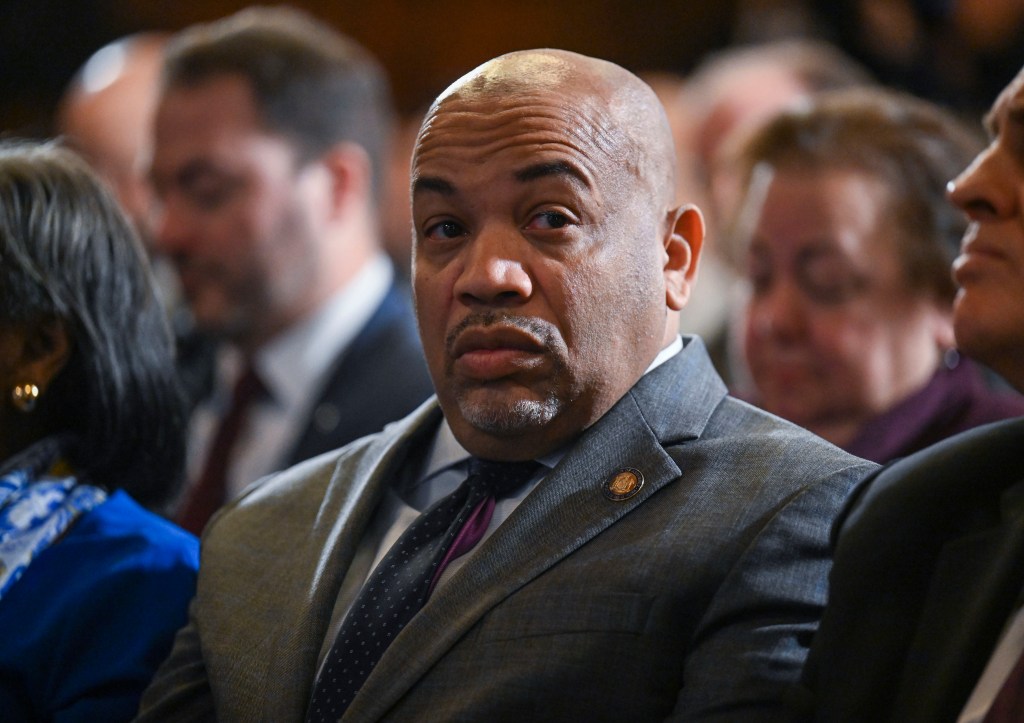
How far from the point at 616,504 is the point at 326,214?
187 centimetres

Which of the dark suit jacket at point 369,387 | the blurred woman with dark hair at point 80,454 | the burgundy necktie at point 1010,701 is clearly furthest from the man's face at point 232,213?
the burgundy necktie at point 1010,701

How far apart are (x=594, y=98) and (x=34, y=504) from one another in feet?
3.17

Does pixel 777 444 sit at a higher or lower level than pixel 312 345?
higher

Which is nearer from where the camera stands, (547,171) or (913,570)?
(913,570)

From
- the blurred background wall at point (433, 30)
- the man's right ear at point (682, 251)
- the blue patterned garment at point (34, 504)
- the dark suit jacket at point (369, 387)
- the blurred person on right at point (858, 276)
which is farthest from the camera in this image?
the blurred background wall at point (433, 30)

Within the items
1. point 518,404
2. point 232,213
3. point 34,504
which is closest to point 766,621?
point 518,404

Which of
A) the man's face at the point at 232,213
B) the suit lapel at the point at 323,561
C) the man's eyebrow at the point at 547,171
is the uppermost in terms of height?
the man's eyebrow at the point at 547,171

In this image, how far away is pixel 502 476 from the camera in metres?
1.67

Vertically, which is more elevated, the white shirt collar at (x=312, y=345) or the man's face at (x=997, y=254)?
the man's face at (x=997, y=254)

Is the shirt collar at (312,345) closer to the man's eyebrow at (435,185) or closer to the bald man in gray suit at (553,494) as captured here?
the bald man in gray suit at (553,494)

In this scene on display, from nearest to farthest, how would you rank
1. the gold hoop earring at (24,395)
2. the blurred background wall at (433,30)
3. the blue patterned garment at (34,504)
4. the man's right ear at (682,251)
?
the man's right ear at (682,251)
the blue patterned garment at (34,504)
the gold hoop earring at (24,395)
the blurred background wall at (433,30)

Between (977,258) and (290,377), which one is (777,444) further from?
(290,377)

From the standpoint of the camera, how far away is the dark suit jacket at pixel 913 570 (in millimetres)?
1291

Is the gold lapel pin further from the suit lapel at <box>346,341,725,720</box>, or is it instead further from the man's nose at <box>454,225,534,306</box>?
the man's nose at <box>454,225,534,306</box>
